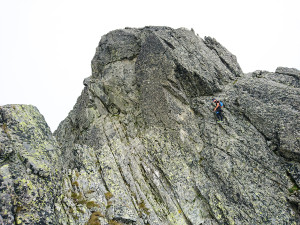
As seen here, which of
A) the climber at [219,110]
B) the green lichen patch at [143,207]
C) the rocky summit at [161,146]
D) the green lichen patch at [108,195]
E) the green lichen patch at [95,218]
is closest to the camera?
the rocky summit at [161,146]

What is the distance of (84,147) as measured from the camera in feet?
82.7

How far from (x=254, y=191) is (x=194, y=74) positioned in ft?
58.4

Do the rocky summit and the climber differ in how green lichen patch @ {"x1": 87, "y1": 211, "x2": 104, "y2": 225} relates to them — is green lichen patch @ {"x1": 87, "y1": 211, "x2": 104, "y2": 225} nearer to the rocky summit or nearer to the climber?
the rocky summit

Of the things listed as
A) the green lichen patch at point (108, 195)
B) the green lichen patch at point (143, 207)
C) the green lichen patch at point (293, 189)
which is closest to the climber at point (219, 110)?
the green lichen patch at point (293, 189)

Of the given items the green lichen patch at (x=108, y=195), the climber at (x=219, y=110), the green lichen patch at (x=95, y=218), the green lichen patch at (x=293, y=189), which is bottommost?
the green lichen patch at (x=293, y=189)

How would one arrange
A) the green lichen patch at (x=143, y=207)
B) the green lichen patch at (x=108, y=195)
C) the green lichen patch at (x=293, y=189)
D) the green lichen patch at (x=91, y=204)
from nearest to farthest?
1. the green lichen patch at (x=91, y=204)
2. the green lichen patch at (x=108, y=195)
3. the green lichen patch at (x=143, y=207)
4. the green lichen patch at (x=293, y=189)

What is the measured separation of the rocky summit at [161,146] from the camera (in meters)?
15.3

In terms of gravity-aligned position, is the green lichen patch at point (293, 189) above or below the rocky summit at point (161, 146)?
below

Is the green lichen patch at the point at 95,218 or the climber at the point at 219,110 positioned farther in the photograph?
the climber at the point at 219,110

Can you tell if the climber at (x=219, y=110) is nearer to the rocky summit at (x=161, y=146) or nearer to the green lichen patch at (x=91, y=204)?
the rocky summit at (x=161, y=146)

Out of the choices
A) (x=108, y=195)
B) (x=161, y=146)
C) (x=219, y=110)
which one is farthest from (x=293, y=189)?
(x=108, y=195)

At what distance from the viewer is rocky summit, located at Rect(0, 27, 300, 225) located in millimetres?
15297

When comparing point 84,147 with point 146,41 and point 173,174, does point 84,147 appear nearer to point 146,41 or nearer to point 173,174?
point 173,174

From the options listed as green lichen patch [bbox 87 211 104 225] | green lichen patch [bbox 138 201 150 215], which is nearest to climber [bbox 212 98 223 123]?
green lichen patch [bbox 138 201 150 215]
